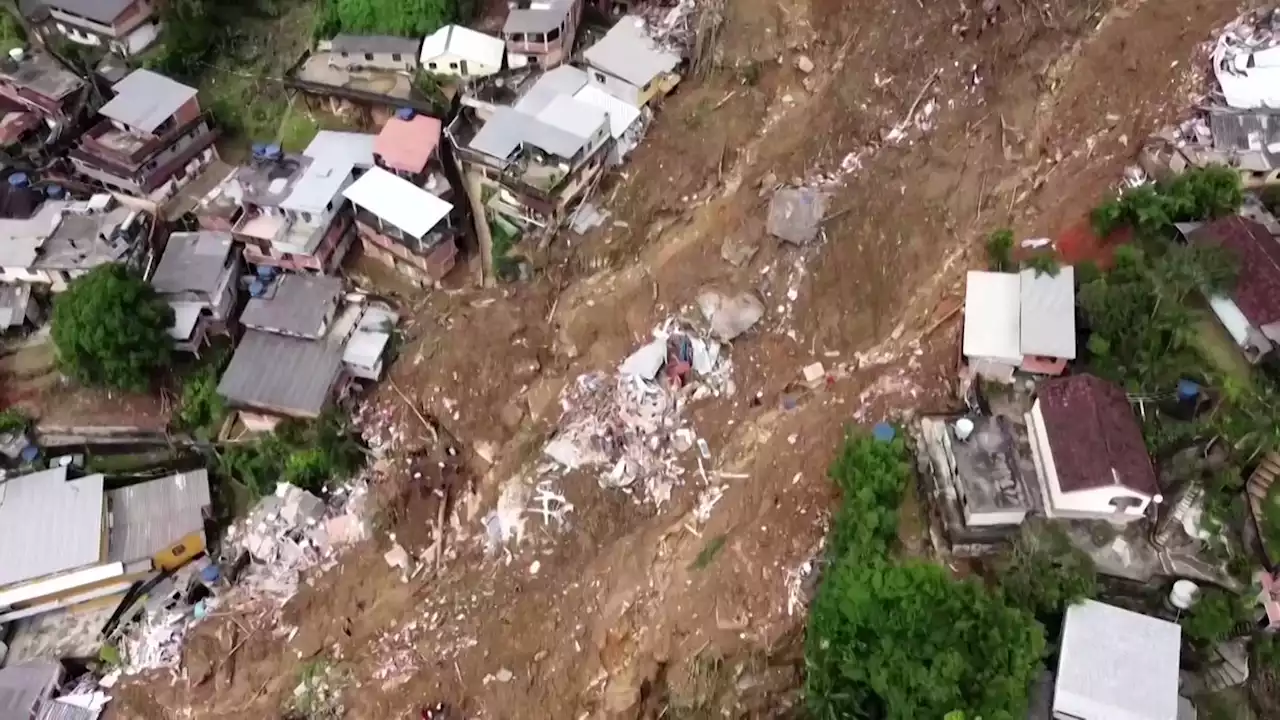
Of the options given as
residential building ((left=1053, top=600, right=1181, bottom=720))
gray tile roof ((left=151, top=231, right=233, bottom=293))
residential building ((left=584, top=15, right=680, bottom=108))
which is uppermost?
residential building ((left=584, top=15, right=680, bottom=108))

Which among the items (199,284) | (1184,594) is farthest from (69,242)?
(1184,594)

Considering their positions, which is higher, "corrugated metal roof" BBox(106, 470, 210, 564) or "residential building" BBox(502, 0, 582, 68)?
"residential building" BBox(502, 0, 582, 68)

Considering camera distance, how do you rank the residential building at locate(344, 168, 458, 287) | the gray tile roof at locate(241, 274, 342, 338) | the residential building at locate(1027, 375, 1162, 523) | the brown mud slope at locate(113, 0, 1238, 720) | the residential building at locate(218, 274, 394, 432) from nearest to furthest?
the residential building at locate(1027, 375, 1162, 523) < the brown mud slope at locate(113, 0, 1238, 720) < the residential building at locate(218, 274, 394, 432) < the residential building at locate(344, 168, 458, 287) < the gray tile roof at locate(241, 274, 342, 338)

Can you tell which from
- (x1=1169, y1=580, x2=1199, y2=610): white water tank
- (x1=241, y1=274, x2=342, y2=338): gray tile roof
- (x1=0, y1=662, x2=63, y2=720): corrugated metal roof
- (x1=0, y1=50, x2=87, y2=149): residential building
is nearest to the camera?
(x1=1169, y1=580, x2=1199, y2=610): white water tank

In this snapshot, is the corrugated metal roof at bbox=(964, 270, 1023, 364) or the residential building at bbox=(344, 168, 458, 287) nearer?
the corrugated metal roof at bbox=(964, 270, 1023, 364)

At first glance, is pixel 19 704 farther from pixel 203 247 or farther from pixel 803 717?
pixel 803 717

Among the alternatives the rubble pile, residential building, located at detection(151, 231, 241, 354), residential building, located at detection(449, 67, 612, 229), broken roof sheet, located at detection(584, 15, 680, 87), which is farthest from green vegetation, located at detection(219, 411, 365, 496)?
broken roof sheet, located at detection(584, 15, 680, 87)

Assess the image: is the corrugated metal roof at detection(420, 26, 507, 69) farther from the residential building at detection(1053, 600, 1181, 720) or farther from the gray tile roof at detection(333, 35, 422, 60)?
the residential building at detection(1053, 600, 1181, 720)
